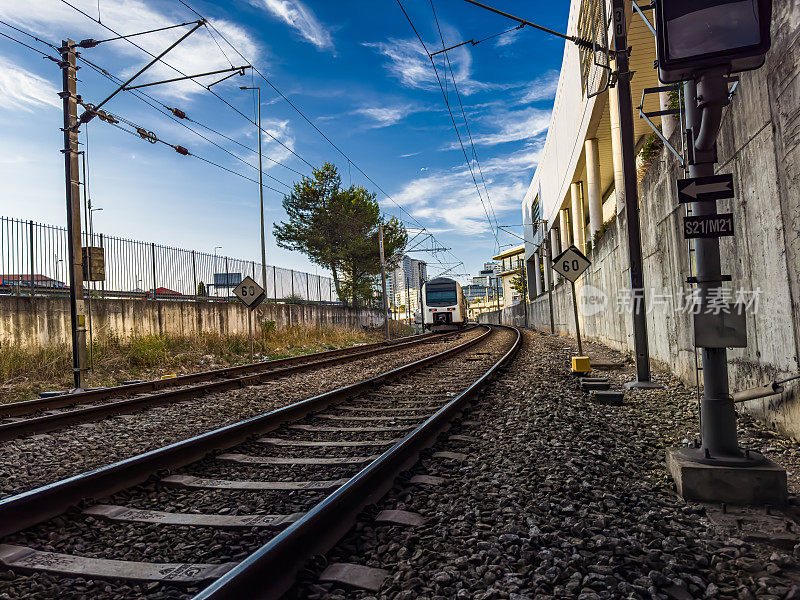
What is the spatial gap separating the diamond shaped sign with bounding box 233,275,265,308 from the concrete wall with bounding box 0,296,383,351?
97.3 inches

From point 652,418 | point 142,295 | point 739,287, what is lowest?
point 652,418

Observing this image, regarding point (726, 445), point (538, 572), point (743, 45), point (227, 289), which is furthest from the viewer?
point (227, 289)

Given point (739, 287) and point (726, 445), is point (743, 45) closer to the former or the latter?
point (726, 445)

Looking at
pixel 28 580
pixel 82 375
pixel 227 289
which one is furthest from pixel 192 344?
pixel 28 580

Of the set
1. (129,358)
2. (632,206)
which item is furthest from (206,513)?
(129,358)

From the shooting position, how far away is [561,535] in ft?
9.34

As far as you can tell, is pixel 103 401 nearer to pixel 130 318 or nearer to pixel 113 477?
pixel 113 477

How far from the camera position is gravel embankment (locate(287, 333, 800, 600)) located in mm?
2314

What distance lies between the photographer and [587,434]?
16.9 ft

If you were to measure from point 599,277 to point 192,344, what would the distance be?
13632mm

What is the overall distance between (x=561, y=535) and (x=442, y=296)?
2818cm

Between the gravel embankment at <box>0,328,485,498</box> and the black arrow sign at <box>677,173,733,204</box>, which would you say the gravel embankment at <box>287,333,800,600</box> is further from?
the gravel embankment at <box>0,328,485,498</box>

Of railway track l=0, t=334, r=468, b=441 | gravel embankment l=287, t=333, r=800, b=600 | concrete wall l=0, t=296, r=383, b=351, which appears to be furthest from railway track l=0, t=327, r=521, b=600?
concrete wall l=0, t=296, r=383, b=351

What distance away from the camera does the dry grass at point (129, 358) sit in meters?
10.9
